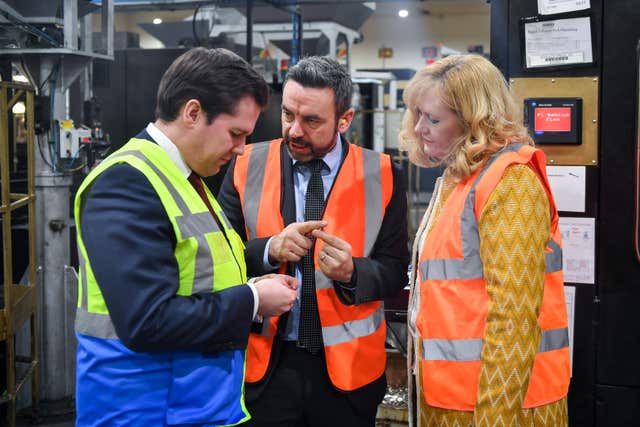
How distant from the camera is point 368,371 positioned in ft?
6.62

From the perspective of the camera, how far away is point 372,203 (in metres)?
2.07

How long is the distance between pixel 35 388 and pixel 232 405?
10.8 ft

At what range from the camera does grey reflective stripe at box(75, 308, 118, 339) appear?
1.40 m

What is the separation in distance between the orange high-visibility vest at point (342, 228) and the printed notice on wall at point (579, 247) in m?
0.77

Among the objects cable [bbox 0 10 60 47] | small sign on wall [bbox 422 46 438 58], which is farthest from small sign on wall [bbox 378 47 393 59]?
cable [bbox 0 10 60 47]

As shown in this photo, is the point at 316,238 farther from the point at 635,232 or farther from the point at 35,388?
the point at 35,388

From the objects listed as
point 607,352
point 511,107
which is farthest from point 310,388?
point 607,352

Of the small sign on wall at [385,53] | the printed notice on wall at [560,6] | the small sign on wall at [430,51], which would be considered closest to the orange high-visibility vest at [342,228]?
the printed notice on wall at [560,6]

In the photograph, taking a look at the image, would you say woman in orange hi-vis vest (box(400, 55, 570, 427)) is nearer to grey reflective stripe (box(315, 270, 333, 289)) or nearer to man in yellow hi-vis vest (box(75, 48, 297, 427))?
grey reflective stripe (box(315, 270, 333, 289))


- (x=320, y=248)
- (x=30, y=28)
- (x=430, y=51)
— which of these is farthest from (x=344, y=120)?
(x=430, y=51)

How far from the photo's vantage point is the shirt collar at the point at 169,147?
149 centimetres

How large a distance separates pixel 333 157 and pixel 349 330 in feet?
1.63

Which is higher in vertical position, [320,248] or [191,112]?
[191,112]

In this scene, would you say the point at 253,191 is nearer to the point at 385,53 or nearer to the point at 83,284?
the point at 83,284
